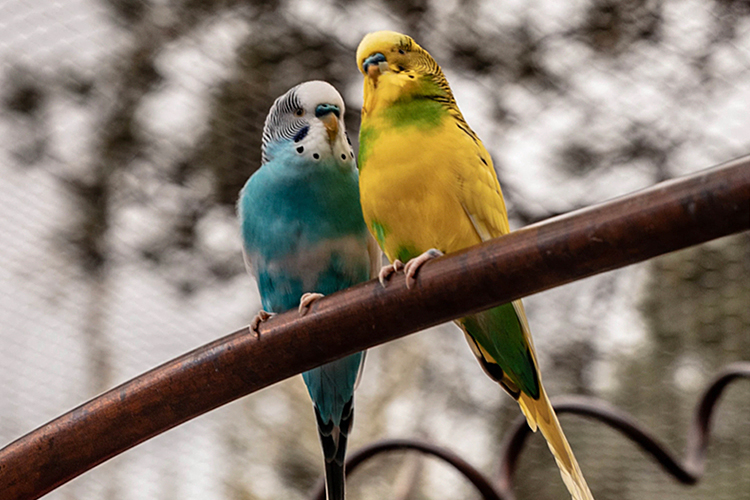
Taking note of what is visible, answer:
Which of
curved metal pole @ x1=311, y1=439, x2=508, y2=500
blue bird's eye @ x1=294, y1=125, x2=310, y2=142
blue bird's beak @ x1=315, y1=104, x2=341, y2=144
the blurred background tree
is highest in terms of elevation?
blue bird's beak @ x1=315, y1=104, x2=341, y2=144

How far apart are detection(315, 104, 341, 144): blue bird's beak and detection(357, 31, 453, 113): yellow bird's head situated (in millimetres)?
147

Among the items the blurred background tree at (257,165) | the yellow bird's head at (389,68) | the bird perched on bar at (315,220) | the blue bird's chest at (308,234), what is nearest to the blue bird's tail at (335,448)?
the bird perched on bar at (315,220)

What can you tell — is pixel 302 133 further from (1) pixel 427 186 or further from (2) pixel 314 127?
(1) pixel 427 186

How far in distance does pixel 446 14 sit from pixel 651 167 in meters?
0.67

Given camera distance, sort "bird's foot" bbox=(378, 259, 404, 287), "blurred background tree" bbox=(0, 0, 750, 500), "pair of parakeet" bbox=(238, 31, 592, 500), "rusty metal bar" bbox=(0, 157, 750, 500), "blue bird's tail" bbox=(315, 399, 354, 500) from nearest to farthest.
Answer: "rusty metal bar" bbox=(0, 157, 750, 500) → "bird's foot" bbox=(378, 259, 404, 287) → "pair of parakeet" bbox=(238, 31, 592, 500) → "blue bird's tail" bbox=(315, 399, 354, 500) → "blurred background tree" bbox=(0, 0, 750, 500)

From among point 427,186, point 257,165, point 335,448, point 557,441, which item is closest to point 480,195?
point 427,186

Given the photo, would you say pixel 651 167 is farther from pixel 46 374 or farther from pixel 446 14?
pixel 46 374

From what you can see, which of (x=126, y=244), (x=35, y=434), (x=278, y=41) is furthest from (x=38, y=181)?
(x=35, y=434)

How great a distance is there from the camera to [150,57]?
178 centimetres

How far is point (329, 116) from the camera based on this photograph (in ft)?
2.71

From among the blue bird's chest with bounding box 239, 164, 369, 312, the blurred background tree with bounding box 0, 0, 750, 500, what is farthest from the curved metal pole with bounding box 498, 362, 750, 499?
the blurred background tree with bounding box 0, 0, 750, 500

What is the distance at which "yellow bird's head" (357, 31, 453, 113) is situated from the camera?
2.13ft

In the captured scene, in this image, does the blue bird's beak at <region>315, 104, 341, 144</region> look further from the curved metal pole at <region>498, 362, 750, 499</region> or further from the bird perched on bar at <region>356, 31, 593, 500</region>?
the curved metal pole at <region>498, 362, 750, 499</region>

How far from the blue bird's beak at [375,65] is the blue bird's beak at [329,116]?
168 millimetres
